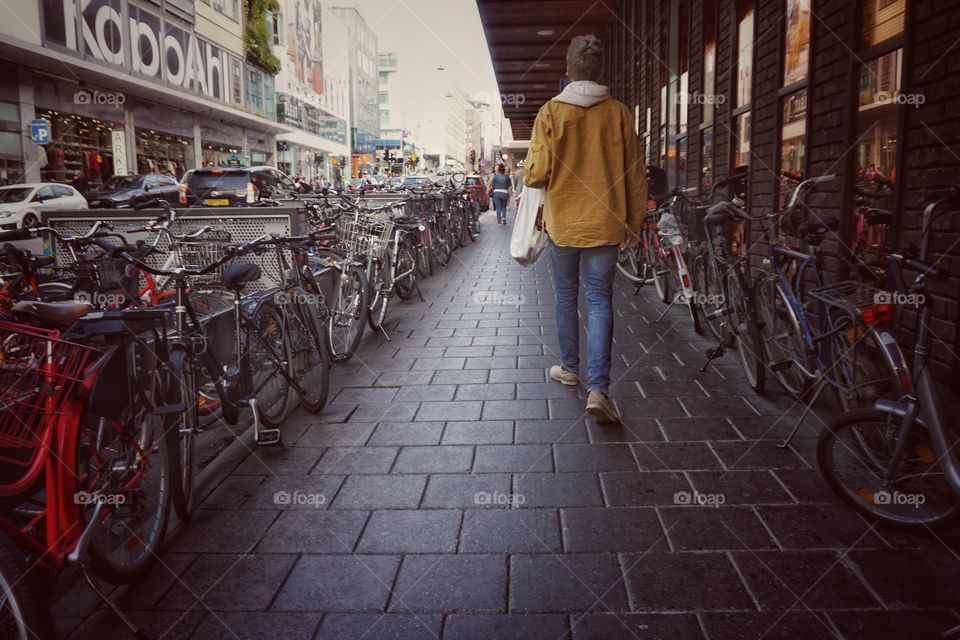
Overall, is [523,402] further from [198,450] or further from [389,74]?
[389,74]

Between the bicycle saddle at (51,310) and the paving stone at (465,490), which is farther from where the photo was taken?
the paving stone at (465,490)

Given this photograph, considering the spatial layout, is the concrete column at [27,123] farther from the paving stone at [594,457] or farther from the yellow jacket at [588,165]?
the paving stone at [594,457]

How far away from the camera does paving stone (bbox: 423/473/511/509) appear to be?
338cm

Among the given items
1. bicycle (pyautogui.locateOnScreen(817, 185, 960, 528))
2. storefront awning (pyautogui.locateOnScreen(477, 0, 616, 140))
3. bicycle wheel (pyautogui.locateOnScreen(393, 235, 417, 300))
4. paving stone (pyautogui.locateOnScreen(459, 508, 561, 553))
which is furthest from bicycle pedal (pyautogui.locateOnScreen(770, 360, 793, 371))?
storefront awning (pyautogui.locateOnScreen(477, 0, 616, 140))

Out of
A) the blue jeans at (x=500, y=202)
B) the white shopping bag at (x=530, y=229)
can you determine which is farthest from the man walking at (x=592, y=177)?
the blue jeans at (x=500, y=202)

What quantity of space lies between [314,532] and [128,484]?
2.41ft

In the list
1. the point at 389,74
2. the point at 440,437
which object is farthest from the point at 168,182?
the point at 389,74

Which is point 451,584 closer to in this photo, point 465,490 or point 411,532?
point 411,532

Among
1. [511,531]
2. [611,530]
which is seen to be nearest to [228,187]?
[511,531]

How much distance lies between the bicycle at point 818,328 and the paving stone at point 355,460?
197 centimetres

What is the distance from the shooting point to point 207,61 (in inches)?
1417

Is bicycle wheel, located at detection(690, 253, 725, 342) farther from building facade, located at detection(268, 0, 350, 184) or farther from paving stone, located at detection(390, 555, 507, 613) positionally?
building facade, located at detection(268, 0, 350, 184)

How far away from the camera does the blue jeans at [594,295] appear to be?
14.9 feet

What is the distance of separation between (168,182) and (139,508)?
2029cm
